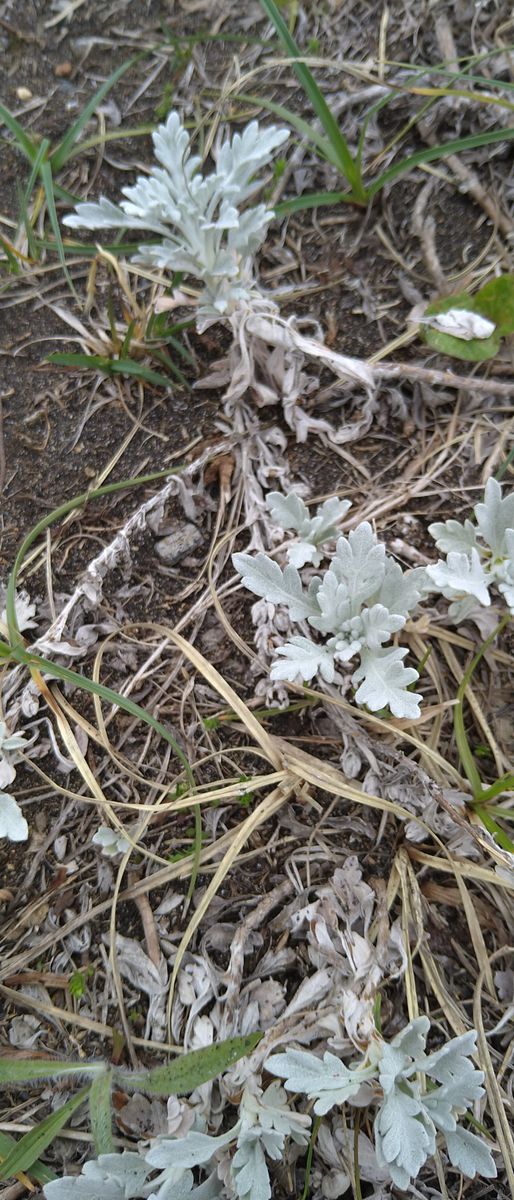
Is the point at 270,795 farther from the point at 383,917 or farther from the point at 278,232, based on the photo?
the point at 278,232

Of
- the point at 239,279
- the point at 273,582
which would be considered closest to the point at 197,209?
the point at 239,279

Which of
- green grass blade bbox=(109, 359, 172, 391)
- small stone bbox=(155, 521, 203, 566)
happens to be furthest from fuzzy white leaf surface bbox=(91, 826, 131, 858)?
green grass blade bbox=(109, 359, 172, 391)

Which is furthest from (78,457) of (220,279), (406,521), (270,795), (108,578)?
(270,795)

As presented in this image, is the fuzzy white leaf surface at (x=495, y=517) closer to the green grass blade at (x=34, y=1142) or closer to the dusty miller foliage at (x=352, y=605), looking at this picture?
the dusty miller foliage at (x=352, y=605)

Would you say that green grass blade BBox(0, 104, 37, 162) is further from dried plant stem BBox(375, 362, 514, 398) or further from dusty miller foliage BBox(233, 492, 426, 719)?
dusty miller foliage BBox(233, 492, 426, 719)

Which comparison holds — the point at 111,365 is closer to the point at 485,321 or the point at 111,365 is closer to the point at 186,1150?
A: the point at 485,321
